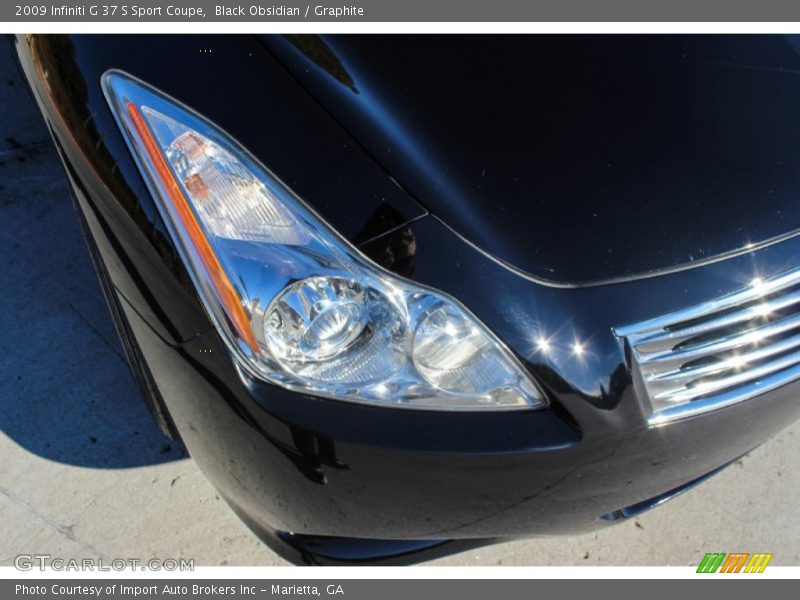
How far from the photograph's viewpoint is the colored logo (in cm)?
213

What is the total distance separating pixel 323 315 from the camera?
4.43 ft

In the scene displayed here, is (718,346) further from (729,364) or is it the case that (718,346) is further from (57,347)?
(57,347)

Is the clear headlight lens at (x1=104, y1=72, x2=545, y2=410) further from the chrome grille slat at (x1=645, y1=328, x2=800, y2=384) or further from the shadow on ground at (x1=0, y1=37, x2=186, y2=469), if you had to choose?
the shadow on ground at (x1=0, y1=37, x2=186, y2=469)

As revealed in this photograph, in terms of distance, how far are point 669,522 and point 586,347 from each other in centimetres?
107

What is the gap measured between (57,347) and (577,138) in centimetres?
165

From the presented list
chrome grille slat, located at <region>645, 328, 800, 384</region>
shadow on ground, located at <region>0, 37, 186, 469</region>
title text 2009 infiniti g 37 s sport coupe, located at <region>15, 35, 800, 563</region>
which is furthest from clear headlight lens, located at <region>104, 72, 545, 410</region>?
shadow on ground, located at <region>0, 37, 186, 469</region>

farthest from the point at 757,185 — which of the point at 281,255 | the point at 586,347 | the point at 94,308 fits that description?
the point at 94,308

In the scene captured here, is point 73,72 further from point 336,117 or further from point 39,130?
point 39,130

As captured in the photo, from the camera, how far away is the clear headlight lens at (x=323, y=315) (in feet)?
4.38

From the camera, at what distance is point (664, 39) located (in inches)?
68.8

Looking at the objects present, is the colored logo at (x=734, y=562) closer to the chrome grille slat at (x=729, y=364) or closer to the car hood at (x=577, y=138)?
the chrome grille slat at (x=729, y=364)

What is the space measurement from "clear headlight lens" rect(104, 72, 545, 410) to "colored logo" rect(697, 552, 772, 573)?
1102 millimetres

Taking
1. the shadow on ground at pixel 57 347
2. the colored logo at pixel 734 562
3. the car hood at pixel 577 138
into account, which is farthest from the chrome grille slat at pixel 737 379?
the shadow on ground at pixel 57 347
